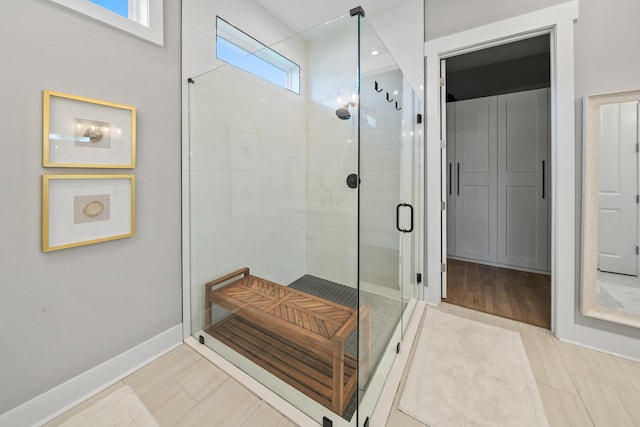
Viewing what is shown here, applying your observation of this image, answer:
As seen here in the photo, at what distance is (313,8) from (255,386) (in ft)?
10.2

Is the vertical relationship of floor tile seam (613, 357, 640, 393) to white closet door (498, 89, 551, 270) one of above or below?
below

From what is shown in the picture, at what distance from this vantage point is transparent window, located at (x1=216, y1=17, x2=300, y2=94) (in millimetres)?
2074

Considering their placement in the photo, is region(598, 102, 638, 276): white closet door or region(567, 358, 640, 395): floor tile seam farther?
region(598, 102, 638, 276): white closet door

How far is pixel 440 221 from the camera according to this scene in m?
2.45

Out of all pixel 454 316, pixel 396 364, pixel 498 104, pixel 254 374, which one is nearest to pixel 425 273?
pixel 454 316

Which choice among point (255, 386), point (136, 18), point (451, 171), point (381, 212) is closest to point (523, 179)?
point (451, 171)

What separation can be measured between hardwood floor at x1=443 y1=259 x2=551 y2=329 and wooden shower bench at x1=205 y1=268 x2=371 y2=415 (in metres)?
1.61

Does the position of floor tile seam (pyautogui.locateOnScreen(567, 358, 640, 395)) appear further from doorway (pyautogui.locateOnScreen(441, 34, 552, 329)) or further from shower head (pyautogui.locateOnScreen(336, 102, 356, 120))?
shower head (pyautogui.locateOnScreen(336, 102, 356, 120))

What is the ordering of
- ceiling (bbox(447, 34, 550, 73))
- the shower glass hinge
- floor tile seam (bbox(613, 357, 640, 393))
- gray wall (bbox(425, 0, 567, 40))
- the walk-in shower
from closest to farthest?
the shower glass hinge → the walk-in shower → floor tile seam (bbox(613, 357, 640, 393)) → gray wall (bbox(425, 0, 567, 40)) → ceiling (bbox(447, 34, 550, 73))

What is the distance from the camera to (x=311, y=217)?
223cm

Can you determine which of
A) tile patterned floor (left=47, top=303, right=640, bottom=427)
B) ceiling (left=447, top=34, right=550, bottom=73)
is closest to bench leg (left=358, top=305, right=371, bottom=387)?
tile patterned floor (left=47, top=303, right=640, bottom=427)

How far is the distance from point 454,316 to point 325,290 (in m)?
1.24

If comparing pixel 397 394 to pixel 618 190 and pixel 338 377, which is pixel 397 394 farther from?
pixel 618 190

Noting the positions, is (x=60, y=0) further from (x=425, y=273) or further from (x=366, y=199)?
(x=425, y=273)
